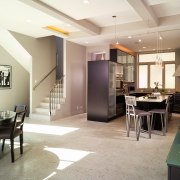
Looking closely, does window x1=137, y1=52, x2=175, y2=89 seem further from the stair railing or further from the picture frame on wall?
the picture frame on wall

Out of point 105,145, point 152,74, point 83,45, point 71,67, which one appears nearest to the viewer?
point 105,145

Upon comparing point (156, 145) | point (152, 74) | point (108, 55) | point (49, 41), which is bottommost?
point (156, 145)

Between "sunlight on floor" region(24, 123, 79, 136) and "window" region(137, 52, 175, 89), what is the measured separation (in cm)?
609

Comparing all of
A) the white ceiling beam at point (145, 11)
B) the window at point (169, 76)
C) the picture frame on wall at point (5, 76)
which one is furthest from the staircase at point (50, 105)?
the window at point (169, 76)

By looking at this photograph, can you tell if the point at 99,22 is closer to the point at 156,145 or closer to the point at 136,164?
the point at 156,145

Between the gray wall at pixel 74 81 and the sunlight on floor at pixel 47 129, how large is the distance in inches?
46.5

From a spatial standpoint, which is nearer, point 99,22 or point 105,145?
point 105,145

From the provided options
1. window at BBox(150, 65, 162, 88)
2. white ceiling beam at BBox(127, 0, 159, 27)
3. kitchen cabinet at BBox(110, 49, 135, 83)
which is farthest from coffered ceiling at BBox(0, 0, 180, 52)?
window at BBox(150, 65, 162, 88)

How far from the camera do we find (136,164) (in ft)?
10.7

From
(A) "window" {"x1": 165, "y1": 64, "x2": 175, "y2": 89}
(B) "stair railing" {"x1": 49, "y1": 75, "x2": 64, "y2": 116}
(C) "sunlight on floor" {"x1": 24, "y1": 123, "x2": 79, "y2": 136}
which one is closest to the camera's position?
(C) "sunlight on floor" {"x1": 24, "y1": 123, "x2": 79, "y2": 136}

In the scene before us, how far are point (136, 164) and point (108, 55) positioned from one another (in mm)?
5748

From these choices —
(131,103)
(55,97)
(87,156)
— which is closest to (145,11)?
(131,103)

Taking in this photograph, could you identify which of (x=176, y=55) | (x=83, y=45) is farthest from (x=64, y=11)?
(x=176, y=55)

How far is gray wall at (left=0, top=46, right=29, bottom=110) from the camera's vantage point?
24.4 feet
